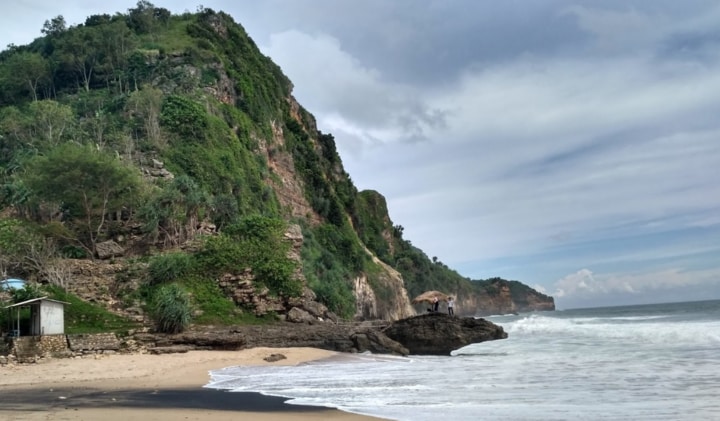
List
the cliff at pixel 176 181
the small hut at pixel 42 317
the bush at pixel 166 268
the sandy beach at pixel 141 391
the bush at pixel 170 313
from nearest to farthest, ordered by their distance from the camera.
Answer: the sandy beach at pixel 141 391 → the small hut at pixel 42 317 → the bush at pixel 170 313 → the bush at pixel 166 268 → the cliff at pixel 176 181

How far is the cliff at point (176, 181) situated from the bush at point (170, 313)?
1042 millimetres

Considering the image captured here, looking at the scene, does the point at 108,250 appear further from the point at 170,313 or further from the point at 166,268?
the point at 170,313

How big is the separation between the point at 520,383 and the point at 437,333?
15066 mm

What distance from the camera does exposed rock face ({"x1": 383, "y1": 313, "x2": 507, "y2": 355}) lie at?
30.5 metres

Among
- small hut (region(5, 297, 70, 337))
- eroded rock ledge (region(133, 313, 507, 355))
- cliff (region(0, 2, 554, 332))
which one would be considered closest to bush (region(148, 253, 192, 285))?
cliff (region(0, 2, 554, 332))

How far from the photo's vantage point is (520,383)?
1575 centimetres

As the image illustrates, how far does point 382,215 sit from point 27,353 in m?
71.8

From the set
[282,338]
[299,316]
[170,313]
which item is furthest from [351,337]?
[170,313]

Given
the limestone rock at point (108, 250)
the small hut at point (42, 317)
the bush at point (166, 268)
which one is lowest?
the small hut at point (42, 317)

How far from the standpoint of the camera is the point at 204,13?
6575 cm

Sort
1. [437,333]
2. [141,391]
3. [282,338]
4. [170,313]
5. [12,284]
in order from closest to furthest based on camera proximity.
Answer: [141,391]
[12,284]
[170,313]
[282,338]
[437,333]

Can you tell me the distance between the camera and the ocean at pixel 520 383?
11570 millimetres

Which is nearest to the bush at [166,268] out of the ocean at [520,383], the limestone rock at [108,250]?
the limestone rock at [108,250]

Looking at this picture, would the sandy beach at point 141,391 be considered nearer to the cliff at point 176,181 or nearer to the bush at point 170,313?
the bush at point 170,313
